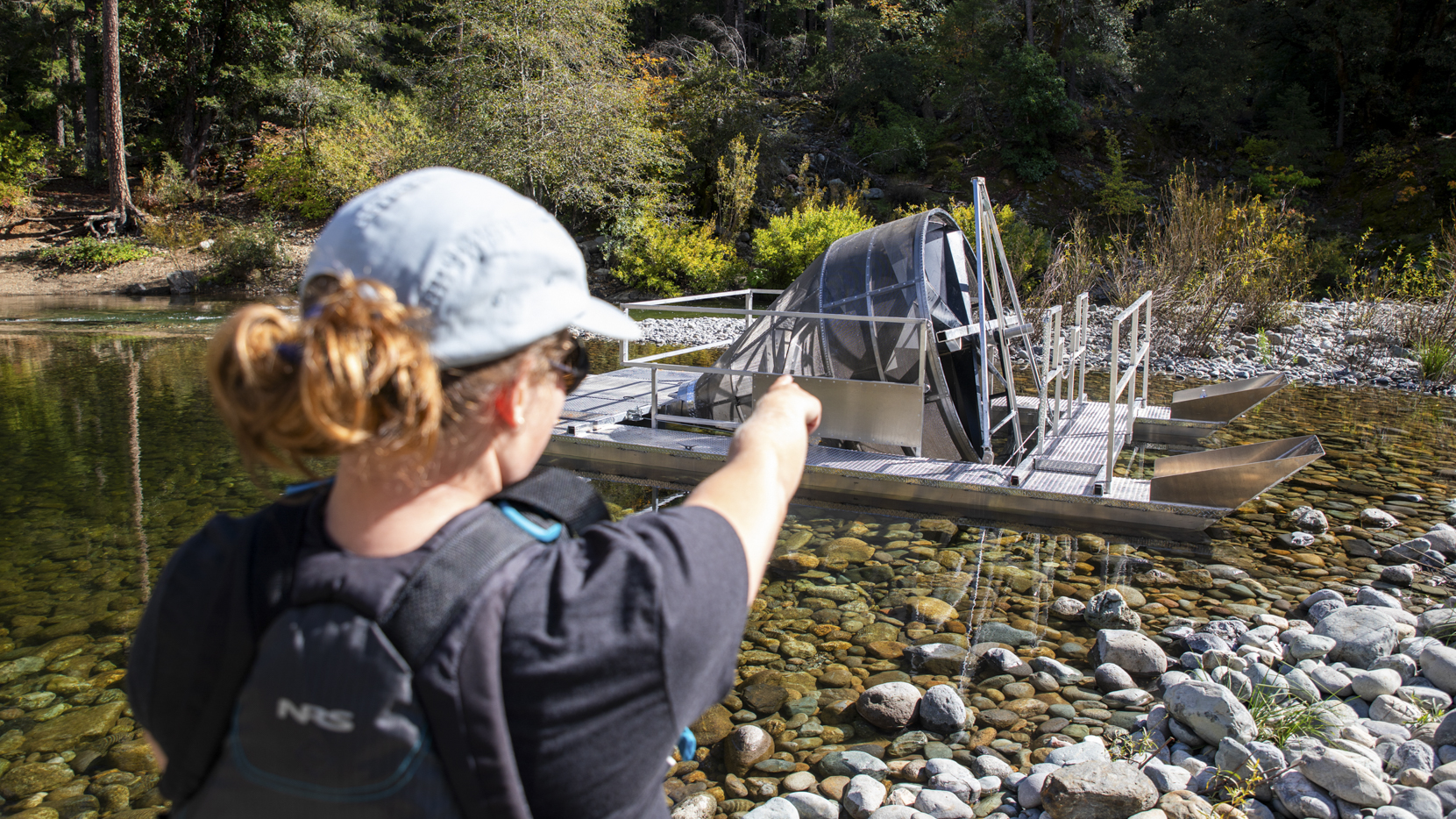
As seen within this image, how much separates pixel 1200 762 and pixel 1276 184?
24400mm

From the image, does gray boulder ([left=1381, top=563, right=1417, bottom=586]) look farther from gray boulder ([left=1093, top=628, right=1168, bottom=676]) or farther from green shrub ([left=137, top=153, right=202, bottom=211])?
green shrub ([left=137, top=153, right=202, bottom=211])

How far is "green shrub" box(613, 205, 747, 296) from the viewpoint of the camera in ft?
69.7

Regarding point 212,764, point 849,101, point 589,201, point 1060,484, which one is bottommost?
point 1060,484

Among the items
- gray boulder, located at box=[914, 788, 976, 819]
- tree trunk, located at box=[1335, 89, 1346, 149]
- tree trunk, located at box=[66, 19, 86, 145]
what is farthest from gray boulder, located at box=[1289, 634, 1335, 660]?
tree trunk, located at box=[66, 19, 86, 145]

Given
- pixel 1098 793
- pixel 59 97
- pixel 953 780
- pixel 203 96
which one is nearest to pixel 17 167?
pixel 59 97

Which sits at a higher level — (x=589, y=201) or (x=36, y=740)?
(x=589, y=201)

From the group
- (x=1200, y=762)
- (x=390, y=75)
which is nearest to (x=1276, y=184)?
(x=1200, y=762)

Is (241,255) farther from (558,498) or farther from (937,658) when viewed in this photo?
(558,498)

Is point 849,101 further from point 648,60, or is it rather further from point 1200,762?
point 1200,762

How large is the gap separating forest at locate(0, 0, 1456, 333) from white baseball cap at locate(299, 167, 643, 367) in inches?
Result: 555

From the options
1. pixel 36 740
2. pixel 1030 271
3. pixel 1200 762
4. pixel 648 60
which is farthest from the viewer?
pixel 648 60

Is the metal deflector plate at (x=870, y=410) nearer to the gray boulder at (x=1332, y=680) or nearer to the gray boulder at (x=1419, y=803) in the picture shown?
the gray boulder at (x=1332, y=680)

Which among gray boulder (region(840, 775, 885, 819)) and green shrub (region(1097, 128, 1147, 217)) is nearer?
gray boulder (region(840, 775, 885, 819))

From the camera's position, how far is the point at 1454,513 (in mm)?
6637
